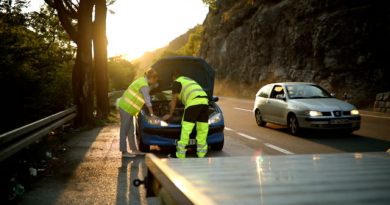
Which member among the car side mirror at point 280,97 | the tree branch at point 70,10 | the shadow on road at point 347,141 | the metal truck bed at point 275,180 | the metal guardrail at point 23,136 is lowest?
the shadow on road at point 347,141

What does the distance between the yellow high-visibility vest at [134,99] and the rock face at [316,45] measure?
17.2 m

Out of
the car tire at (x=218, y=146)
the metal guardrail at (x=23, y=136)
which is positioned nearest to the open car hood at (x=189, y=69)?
the car tire at (x=218, y=146)

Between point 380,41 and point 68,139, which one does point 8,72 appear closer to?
point 68,139

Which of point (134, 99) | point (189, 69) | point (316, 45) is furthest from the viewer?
point (316, 45)

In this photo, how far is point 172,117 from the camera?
31.6 feet

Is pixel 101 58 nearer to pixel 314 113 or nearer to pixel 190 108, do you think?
pixel 314 113

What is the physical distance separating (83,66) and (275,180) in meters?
13.3

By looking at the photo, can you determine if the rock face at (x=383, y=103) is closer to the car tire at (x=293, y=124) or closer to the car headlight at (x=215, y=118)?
the car tire at (x=293, y=124)

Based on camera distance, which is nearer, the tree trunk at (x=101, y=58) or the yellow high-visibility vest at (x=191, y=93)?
the yellow high-visibility vest at (x=191, y=93)

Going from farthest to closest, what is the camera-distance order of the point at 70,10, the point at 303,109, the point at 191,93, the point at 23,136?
the point at 70,10 → the point at 303,109 → the point at 191,93 → the point at 23,136

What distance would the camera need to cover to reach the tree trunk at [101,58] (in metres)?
18.8

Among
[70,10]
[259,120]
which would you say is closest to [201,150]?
[259,120]

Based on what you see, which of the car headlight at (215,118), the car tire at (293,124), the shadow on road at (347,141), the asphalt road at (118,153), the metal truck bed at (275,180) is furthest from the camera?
the car tire at (293,124)

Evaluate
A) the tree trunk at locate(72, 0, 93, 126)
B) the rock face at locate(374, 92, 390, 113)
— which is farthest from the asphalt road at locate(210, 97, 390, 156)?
the rock face at locate(374, 92, 390, 113)
